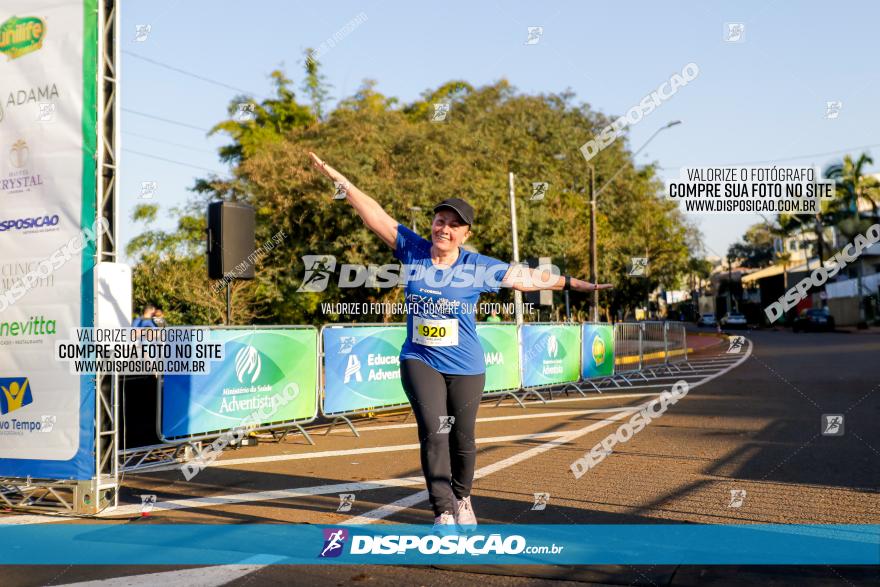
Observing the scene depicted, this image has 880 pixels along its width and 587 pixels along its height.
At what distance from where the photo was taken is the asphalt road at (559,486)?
157 inches

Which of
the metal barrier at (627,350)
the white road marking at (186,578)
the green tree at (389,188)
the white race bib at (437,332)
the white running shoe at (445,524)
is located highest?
the green tree at (389,188)

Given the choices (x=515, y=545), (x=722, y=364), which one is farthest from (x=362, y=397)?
(x=722, y=364)

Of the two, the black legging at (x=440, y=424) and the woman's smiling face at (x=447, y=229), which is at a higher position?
the woman's smiling face at (x=447, y=229)

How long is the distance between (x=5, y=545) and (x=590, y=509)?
12.3 ft

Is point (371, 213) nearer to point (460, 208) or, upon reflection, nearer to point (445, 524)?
point (460, 208)

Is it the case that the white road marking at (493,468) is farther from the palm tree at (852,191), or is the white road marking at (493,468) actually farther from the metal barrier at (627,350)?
the palm tree at (852,191)

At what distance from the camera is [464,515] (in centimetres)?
476

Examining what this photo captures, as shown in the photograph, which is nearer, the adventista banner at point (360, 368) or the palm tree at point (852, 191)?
the adventista banner at point (360, 368)

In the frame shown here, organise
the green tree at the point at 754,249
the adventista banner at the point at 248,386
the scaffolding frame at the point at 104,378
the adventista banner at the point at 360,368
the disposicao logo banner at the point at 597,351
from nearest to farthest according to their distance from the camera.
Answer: the scaffolding frame at the point at 104,378, the adventista banner at the point at 248,386, the adventista banner at the point at 360,368, the disposicao logo banner at the point at 597,351, the green tree at the point at 754,249

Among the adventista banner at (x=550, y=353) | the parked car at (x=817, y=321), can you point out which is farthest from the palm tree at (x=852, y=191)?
the adventista banner at (x=550, y=353)

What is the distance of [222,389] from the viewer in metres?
8.77

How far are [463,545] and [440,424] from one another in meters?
0.69

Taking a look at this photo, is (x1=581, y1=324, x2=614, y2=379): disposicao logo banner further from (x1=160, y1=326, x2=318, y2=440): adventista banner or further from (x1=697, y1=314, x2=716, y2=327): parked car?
(x1=697, y1=314, x2=716, y2=327): parked car

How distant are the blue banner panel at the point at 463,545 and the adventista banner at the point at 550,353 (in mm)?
9445
